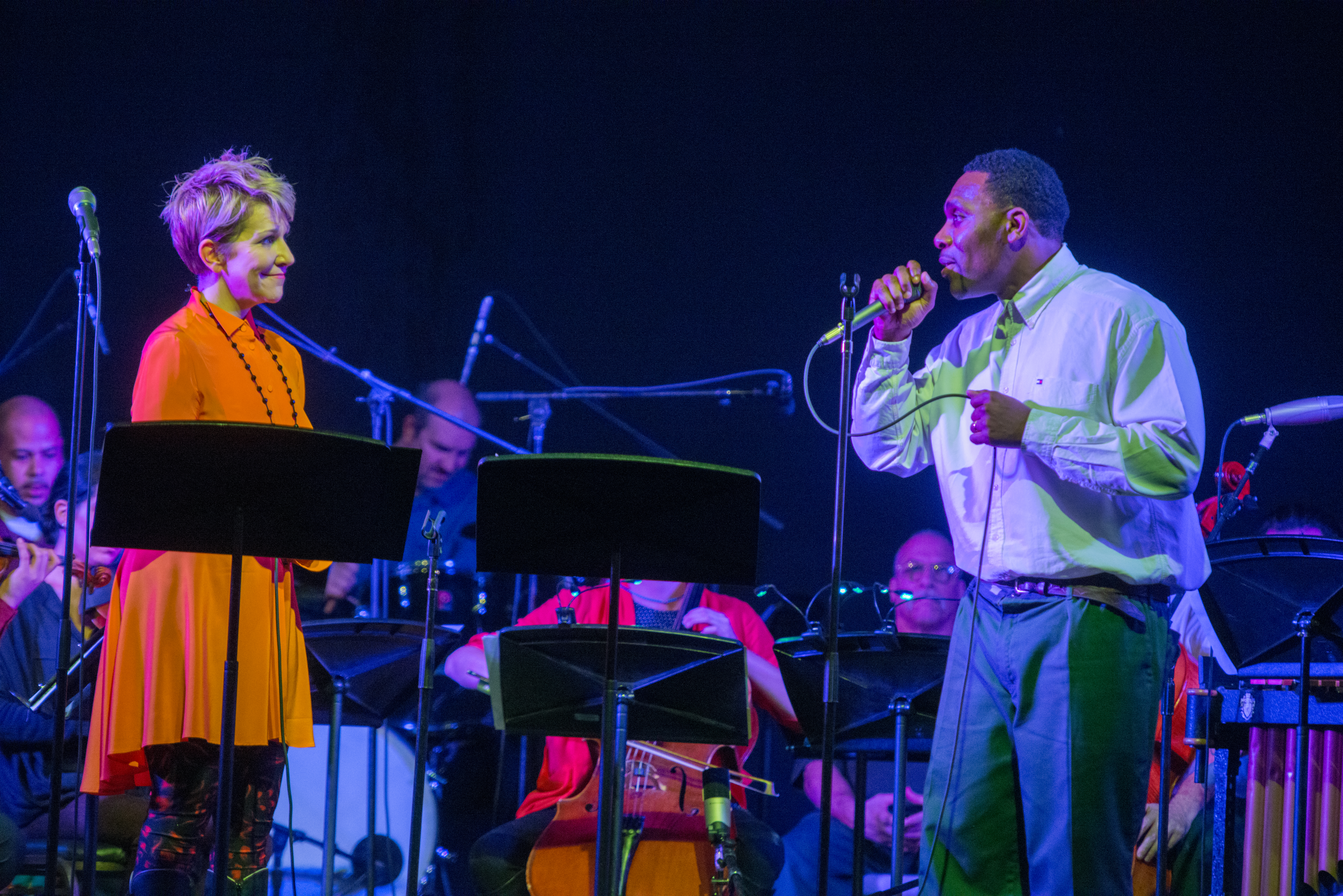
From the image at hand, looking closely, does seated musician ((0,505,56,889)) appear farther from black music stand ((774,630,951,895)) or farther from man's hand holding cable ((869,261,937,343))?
man's hand holding cable ((869,261,937,343))

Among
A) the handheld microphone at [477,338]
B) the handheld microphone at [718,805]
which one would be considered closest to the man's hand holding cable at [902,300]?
the handheld microphone at [718,805]

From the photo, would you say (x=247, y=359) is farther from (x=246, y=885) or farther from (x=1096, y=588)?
(x=1096, y=588)

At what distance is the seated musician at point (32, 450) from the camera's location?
4996 mm

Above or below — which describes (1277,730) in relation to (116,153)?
below

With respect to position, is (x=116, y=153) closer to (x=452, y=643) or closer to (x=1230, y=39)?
(x=452, y=643)

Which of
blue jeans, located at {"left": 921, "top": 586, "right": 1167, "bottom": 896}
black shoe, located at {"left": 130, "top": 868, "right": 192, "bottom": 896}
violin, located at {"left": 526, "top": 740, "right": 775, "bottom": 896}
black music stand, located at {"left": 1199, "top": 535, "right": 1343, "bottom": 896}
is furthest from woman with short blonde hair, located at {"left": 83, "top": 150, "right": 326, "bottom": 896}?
black music stand, located at {"left": 1199, "top": 535, "right": 1343, "bottom": 896}

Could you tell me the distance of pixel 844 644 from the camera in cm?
354

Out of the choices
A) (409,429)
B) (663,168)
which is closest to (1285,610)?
(663,168)

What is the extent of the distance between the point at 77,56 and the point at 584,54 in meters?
2.21

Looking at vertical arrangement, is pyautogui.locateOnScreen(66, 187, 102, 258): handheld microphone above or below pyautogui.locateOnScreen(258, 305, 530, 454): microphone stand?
above

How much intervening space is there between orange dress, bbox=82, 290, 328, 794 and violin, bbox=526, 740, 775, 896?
3.36 feet

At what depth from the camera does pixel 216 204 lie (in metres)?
2.96

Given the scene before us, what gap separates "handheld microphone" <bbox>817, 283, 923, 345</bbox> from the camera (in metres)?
2.66

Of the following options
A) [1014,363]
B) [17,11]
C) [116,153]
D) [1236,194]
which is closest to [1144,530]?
[1014,363]
